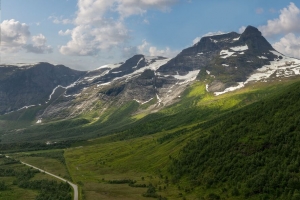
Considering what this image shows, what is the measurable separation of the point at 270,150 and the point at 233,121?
2095 inches

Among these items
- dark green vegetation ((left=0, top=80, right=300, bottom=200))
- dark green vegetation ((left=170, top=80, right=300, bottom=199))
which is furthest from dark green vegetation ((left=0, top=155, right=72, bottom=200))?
dark green vegetation ((left=170, top=80, right=300, bottom=199))

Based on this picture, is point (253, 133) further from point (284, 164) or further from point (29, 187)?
point (29, 187)

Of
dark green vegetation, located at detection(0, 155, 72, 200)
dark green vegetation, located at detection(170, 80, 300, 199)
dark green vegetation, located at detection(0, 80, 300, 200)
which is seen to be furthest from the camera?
dark green vegetation, located at detection(0, 155, 72, 200)

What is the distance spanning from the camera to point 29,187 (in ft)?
521

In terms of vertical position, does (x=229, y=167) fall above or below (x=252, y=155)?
Result: below

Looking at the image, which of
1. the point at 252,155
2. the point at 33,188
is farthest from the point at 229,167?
the point at 33,188

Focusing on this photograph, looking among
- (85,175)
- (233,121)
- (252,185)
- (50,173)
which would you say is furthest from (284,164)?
(50,173)

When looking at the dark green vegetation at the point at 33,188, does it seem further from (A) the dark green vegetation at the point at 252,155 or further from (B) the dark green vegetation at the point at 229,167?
(A) the dark green vegetation at the point at 252,155

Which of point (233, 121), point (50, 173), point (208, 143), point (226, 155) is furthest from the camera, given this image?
point (50, 173)

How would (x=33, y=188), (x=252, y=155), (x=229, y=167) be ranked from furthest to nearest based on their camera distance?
1. (x=33, y=188)
2. (x=229, y=167)
3. (x=252, y=155)

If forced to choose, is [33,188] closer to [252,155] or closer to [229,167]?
[229,167]

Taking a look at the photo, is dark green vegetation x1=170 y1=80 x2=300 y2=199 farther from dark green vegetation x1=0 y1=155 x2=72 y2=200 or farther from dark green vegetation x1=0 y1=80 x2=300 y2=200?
dark green vegetation x1=0 y1=155 x2=72 y2=200

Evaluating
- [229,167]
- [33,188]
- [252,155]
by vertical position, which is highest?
[252,155]

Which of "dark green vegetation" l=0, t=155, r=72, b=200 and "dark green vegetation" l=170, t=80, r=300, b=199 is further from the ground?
"dark green vegetation" l=170, t=80, r=300, b=199
